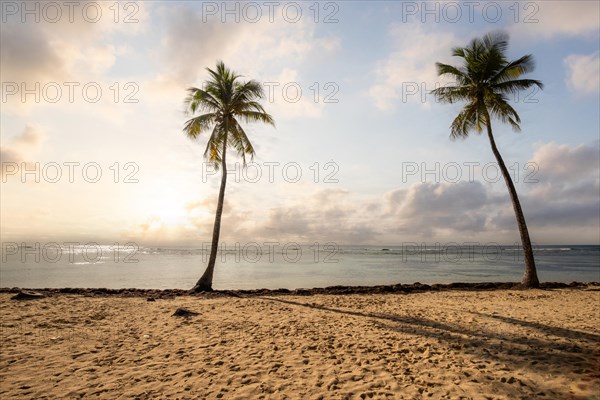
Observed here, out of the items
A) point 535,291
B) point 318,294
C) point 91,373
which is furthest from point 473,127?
point 91,373

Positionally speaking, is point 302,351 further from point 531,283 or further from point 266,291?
point 531,283

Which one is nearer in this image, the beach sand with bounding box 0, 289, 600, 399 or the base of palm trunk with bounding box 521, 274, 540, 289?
the beach sand with bounding box 0, 289, 600, 399

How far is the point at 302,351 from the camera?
6.86 m

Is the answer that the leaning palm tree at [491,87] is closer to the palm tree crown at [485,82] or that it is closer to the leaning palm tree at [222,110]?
the palm tree crown at [485,82]

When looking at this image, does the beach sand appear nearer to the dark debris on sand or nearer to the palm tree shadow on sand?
the palm tree shadow on sand

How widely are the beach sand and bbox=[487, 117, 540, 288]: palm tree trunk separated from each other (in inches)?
181

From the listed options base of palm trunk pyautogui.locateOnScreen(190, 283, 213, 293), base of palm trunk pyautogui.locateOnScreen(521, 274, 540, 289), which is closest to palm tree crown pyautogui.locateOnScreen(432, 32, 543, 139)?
base of palm trunk pyautogui.locateOnScreen(521, 274, 540, 289)

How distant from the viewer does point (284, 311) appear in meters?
11.0

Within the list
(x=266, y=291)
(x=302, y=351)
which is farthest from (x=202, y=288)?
(x=302, y=351)

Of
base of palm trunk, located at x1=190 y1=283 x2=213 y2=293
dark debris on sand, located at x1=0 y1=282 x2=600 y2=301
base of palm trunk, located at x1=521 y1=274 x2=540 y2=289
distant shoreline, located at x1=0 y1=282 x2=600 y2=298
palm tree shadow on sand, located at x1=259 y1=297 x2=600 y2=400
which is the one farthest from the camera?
base of palm trunk, located at x1=521 y1=274 x2=540 y2=289

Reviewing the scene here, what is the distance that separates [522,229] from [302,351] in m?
15.3

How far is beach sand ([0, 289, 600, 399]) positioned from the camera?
203 inches

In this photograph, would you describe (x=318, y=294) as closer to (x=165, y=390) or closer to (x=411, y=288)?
(x=411, y=288)

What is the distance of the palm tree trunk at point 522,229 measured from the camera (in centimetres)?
1603
